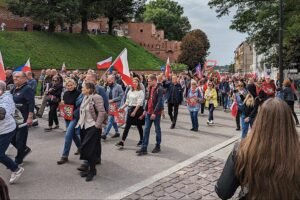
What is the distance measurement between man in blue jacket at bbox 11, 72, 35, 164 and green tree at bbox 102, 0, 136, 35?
49.4 metres

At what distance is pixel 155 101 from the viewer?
9.17 m

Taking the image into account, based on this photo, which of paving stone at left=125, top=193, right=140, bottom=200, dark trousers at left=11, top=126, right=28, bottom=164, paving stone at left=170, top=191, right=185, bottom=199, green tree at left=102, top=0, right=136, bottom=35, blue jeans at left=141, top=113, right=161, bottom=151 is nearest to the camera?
paving stone at left=125, top=193, right=140, bottom=200

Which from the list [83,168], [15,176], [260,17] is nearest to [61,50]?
[260,17]

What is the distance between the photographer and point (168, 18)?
92688mm

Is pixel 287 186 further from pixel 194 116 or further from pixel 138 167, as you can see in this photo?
pixel 194 116

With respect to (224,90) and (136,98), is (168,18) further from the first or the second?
(136,98)

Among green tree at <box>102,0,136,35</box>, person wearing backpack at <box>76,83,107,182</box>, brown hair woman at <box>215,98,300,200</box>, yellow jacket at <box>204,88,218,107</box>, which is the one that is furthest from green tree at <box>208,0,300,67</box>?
green tree at <box>102,0,136,35</box>

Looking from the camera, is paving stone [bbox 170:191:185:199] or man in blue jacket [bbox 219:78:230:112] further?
man in blue jacket [bbox 219:78:230:112]

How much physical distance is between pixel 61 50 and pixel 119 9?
17145 mm

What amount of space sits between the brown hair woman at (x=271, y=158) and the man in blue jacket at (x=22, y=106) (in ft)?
Result: 19.0

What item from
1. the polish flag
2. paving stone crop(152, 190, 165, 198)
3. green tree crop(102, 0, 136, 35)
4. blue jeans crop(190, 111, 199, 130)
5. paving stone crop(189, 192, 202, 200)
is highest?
green tree crop(102, 0, 136, 35)

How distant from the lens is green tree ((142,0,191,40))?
92.3m

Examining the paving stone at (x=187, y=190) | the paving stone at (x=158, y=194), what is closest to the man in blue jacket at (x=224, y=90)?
the paving stone at (x=187, y=190)

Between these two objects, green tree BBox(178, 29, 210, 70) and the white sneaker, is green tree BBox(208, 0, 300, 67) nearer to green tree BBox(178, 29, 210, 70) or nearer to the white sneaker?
the white sneaker
